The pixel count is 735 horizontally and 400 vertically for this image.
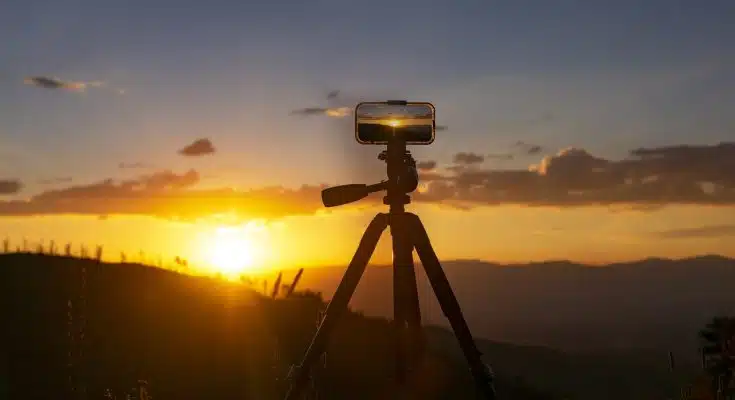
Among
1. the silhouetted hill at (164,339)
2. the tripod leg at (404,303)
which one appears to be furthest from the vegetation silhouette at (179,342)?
the tripod leg at (404,303)

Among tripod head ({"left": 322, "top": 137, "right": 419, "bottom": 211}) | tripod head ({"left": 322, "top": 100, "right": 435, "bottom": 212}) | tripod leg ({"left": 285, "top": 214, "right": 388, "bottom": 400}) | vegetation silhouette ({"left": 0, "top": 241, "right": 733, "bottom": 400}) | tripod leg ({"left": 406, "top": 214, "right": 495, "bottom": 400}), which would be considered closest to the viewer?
tripod leg ({"left": 406, "top": 214, "right": 495, "bottom": 400})

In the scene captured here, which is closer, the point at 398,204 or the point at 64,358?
the point at 398,204

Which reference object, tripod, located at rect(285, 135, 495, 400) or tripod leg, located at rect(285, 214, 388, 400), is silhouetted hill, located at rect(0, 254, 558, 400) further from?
tripod, located at rect(285, 135, 495, 400)

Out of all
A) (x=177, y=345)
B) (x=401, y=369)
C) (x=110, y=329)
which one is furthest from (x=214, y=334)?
(x=401, y=369)

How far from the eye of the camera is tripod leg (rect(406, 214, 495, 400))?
19.0 ft

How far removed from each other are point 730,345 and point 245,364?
6.80m

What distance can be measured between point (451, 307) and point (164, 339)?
7612mm

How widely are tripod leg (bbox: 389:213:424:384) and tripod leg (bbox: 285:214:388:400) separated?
0.49 ft

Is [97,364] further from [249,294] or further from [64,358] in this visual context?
[249,294]

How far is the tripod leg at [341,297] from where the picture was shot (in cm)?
595

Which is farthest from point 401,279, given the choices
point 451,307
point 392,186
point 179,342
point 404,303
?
point 179,342

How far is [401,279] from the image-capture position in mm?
6113

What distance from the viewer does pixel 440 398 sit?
535 inches

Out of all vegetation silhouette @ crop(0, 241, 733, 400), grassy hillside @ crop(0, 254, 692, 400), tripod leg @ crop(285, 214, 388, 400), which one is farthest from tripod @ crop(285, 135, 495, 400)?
grassy hillside @ crop(0, 254, 692, 400)
